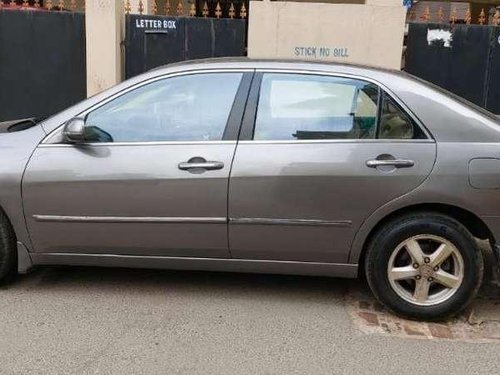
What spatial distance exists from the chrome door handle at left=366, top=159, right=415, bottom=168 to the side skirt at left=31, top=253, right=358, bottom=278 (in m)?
0.67

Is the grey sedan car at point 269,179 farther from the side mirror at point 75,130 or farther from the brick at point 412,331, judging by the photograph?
the brick at point 412,331

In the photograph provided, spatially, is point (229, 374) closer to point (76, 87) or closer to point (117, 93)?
point (117, 93)

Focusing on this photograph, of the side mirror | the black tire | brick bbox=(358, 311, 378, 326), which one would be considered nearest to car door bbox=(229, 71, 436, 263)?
brick bbox=(358, 311, 378, 326)

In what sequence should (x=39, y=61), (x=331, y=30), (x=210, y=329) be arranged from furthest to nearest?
(x=39, y=61) → (x=331, y=30) → (x=210, y=329)

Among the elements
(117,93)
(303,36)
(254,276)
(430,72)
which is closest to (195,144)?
(117,93)

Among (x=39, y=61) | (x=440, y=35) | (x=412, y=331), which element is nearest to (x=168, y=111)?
(x=412, y=331)

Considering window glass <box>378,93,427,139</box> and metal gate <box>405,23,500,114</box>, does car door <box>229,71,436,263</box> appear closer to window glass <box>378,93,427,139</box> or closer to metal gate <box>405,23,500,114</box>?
window glass <box>378,93,427,139</box>

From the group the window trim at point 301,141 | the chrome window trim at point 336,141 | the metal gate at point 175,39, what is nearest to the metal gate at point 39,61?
the metal gate at point 175,39

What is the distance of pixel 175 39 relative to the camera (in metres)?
8.97

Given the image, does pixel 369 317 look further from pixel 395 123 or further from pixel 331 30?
pixel 331 30

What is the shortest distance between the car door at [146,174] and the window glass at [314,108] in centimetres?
17

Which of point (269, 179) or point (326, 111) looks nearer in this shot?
point (269, 179)

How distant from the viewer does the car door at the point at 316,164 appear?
387cm

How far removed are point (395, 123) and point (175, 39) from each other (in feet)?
18.5
